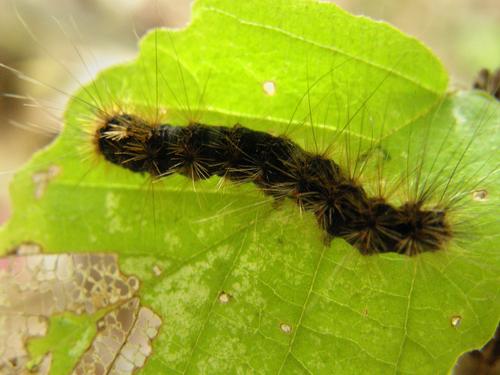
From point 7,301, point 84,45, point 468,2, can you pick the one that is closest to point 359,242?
point 7,301

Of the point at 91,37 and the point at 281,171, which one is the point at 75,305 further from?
the point at 91,37

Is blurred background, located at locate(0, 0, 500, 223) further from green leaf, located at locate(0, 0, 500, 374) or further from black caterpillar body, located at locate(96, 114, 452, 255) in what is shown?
green leaf, located at locate(0, 0, 500, 374)

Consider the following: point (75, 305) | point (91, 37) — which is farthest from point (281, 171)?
point (91, 37)

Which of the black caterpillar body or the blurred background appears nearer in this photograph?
the black caterpillar body

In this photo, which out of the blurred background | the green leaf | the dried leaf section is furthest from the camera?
the blurred background

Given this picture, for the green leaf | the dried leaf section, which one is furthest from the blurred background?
the green leaf

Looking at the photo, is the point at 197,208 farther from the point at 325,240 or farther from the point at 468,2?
the point at 468,2
